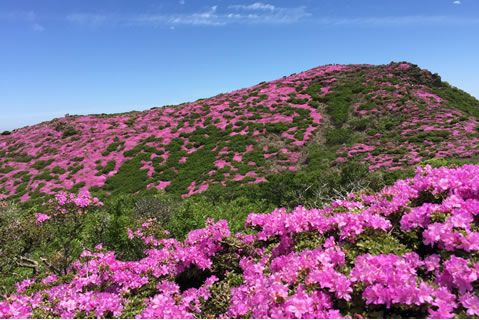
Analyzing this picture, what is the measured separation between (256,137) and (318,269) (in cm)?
→ 2502

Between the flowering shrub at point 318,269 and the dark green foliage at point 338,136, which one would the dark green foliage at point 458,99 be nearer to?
the dark green foliage at point 338,136

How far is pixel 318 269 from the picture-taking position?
3.68m

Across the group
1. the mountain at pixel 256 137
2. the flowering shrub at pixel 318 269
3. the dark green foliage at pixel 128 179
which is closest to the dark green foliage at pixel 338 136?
the mountain at pixel 256 137

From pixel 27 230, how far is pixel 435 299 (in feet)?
25.7

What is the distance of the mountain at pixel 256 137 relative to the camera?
23.6 m

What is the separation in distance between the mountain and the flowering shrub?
1623cm

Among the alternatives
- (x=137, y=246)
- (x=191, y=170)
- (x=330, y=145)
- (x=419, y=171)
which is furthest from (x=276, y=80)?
(x=419, y=171)

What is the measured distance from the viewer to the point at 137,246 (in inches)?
378

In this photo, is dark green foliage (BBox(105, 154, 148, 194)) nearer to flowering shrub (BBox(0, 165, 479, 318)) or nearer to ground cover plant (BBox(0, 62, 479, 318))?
ground cover plant (BBox(0, 62, 479, 318))

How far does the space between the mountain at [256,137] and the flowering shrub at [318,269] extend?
16.2m

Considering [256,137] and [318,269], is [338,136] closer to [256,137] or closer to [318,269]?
[256,137]

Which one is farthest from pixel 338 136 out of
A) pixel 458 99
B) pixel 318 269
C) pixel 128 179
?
pixel 318 269

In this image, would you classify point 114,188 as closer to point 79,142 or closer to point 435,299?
point 79,142

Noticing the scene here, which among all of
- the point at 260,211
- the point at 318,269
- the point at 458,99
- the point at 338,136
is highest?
the point at 458,99
